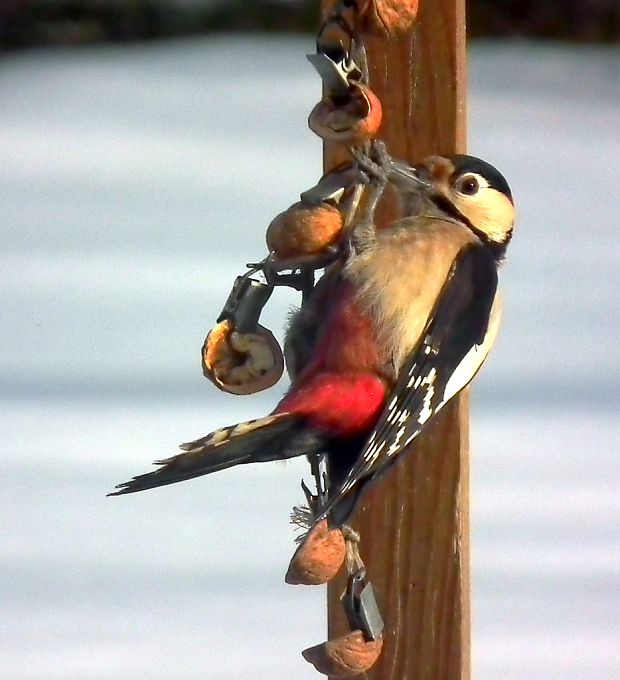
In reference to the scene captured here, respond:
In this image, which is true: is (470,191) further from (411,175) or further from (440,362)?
(440,362)

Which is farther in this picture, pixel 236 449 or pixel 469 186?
pixel 469 186

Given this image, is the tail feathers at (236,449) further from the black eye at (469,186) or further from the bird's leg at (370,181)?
the black eye at (469,186)

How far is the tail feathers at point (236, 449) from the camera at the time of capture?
825 mm

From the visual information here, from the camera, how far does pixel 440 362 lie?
3.15ft

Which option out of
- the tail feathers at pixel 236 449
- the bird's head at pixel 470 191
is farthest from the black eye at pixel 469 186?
the tail feathers at pixel 236 449

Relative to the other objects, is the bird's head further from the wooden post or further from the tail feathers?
the tail feathers

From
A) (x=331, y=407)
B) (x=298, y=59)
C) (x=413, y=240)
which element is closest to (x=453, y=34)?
(x=413, y=240)

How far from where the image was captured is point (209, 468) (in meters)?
0.83

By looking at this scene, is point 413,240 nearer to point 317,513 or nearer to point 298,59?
point 317,513

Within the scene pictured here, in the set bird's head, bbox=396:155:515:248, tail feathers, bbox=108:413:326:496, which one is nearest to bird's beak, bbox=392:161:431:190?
bird's head, bbox=396:155:515:248

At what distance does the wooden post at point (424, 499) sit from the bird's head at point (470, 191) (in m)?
0.03

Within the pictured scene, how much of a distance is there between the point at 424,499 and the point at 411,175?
313 mm

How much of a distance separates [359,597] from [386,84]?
0.49 m

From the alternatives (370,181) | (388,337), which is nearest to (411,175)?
(370,181)
